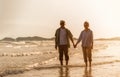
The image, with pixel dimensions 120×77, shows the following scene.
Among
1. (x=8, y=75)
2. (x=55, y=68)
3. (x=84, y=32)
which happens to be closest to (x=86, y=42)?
(x=84, y=32)

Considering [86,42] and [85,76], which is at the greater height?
[86,42]

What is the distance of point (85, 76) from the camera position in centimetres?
1480

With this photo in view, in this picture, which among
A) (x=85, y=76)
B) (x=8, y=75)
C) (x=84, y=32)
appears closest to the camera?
(x=85, y=76)

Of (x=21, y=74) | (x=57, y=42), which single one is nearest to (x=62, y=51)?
(x=57, y=42)

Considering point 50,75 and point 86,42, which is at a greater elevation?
point 86,42

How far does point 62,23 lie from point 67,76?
11.4 ft

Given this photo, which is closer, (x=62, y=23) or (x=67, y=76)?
(x=67, y=76)

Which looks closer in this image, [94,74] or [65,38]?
[94,74]

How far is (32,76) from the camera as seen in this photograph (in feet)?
50.0

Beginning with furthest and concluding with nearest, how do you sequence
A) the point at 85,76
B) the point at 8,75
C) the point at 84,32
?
the point at 84,32
the point at 8,75
the point at 85,76

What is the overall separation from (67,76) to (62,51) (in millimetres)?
3295

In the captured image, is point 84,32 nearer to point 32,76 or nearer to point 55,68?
point 55,68

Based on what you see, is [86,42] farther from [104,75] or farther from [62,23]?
[104,75]

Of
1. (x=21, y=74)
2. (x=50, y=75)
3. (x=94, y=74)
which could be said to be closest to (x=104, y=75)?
(x=94, y=74)
